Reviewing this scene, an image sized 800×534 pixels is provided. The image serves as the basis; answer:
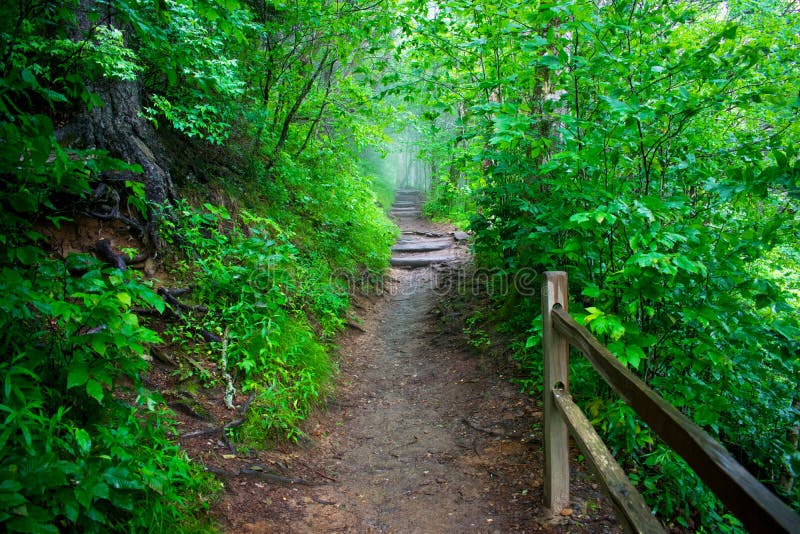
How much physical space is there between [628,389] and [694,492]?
2087 mm

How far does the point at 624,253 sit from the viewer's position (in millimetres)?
4109

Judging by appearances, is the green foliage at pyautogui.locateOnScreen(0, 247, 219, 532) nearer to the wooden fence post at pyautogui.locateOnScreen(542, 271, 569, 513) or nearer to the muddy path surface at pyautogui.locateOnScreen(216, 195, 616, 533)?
the muddy path surface at pyautogui.locateOnScreen(216, 195, 616, 533)

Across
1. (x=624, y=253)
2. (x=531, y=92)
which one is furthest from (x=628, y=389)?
(x=531, y=92)

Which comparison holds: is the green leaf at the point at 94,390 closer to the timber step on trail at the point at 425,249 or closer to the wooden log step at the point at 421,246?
the timber step on trail at the point at 425,249

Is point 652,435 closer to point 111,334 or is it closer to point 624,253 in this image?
point 624,253

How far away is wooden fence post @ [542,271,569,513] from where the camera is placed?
10.9 feet

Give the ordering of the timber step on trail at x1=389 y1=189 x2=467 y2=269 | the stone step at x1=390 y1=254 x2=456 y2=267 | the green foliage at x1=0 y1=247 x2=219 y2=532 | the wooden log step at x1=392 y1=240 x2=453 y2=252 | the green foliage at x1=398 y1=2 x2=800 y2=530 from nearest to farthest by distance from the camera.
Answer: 1. the green foliage at x1=0 y1=247 x2=219 y2=532
2. the green foliage at x1=398 y1=2 x2=800 y2=530
3. the stone step at x1=390 y1=254 x2=456 y2=267
4. the timber step on trail at x1=389 y1=189 x2=467 y2=269
5. the wooden log step at x1=392 y1=240 x2=453 y2=252

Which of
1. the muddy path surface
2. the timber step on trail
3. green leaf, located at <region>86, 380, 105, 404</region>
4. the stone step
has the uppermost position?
green leaf, located at <region>86, 380, 105, 404</region>

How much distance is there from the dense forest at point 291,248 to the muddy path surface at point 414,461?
0.40m

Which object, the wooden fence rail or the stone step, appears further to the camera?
the stone step

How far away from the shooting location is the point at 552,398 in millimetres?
3312

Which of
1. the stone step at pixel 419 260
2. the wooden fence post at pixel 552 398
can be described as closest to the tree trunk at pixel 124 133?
the wooden fence post at pixel 552 398

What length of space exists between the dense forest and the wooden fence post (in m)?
0.27

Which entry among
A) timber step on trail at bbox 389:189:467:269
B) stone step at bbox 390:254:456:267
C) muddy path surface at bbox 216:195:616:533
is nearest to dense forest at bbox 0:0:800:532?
muddy path surface at bbox 216:195:616:533
